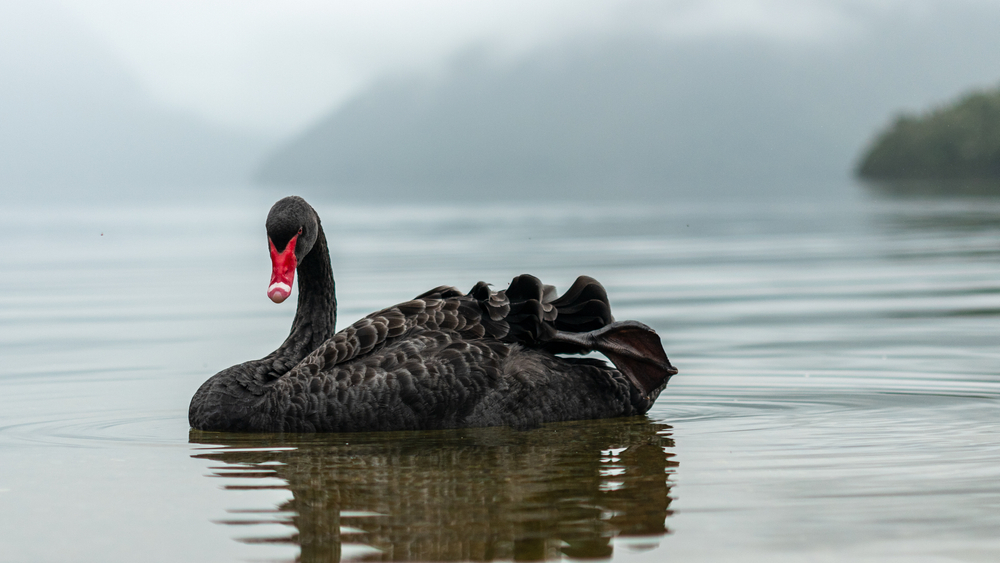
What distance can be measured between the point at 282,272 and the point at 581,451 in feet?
5.83

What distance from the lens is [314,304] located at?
23.1 feet

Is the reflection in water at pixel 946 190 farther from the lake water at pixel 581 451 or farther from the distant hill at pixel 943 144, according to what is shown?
the lake water at pixel 581 451

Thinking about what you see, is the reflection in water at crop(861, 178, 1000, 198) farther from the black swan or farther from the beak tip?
the beak tip

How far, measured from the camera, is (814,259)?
17.4 meters

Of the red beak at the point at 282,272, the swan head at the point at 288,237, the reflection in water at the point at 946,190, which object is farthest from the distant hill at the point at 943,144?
the red beak at the point at 282,272

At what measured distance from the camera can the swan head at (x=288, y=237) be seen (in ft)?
20.2

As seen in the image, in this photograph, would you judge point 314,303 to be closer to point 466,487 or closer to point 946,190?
point 466,487

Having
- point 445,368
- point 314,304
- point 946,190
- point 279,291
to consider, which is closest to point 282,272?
point 279,291

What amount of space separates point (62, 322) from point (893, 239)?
14443 millimetres

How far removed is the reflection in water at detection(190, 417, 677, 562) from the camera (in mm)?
4000

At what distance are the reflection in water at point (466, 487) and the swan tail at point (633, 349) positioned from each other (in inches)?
10.0

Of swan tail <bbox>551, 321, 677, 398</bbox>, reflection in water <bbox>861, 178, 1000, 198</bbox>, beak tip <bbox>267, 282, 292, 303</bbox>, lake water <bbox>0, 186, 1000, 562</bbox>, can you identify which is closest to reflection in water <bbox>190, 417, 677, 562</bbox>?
lake water <bbox>0, 186, 1000, 562</bbox>

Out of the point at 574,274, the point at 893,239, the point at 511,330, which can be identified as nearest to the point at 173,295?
the point at 574,274

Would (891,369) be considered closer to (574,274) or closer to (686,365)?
(686,365)
